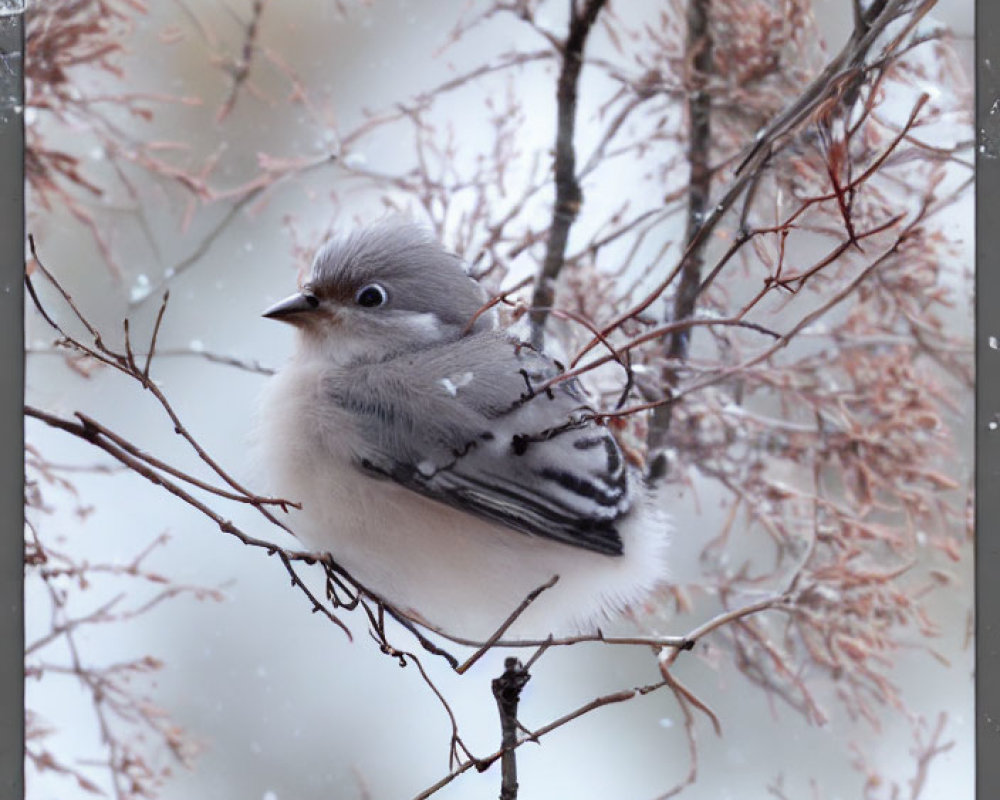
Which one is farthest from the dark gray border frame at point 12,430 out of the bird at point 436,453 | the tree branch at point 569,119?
the tree branch at point 569,119

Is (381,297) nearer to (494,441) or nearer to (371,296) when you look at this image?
(371,296)

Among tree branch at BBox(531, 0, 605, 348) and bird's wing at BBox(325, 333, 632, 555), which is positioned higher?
tree branch at BBox(531, 0, 605, 348)

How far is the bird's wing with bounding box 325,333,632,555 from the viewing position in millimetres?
592

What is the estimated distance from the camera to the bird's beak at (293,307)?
2.01 ft

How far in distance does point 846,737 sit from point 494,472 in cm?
46

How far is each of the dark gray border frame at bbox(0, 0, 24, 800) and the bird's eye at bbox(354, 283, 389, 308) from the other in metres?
0.20

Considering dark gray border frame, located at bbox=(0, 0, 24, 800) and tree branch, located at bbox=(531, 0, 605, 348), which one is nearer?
dark gray border frame, located at bbox=(0, 0, 24, 800)

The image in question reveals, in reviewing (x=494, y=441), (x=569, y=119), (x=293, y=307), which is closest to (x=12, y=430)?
(x=293, y=307)

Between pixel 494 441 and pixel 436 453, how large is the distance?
0.11ft

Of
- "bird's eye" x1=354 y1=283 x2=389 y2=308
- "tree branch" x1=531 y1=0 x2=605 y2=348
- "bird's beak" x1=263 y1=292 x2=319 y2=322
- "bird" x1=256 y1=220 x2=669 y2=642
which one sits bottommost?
"bird" x1=256 y1=220 x2=669 y2=642

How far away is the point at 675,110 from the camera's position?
0.87 m
